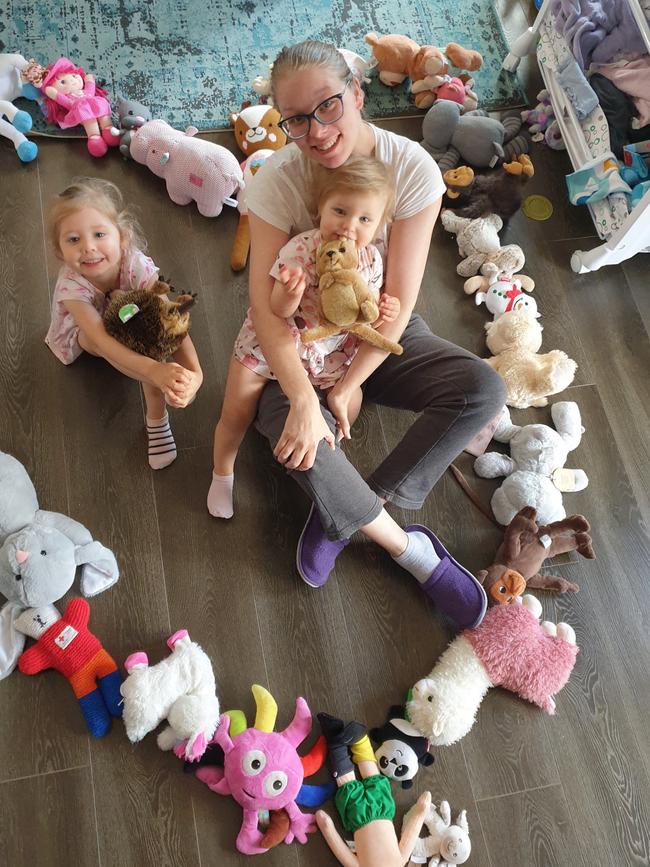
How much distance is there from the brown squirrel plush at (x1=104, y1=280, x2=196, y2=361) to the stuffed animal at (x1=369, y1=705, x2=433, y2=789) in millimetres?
870

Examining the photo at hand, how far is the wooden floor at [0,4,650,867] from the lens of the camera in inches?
54.5

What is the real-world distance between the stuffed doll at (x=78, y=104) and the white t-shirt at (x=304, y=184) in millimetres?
835

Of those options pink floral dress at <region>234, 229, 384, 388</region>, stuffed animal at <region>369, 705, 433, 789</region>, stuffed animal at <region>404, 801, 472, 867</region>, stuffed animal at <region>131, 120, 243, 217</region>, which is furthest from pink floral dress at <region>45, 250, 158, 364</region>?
stuffed animal at <region>404, 801, 472, 867</region>

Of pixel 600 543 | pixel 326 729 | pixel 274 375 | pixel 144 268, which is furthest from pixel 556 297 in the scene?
pixel 326 729

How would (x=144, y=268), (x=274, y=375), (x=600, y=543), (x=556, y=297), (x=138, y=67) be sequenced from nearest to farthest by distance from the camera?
(x=274, y=375)
(x=144, y=268)
(x=600, y=543)
(x=556, y=297)
(x=138, y=67)

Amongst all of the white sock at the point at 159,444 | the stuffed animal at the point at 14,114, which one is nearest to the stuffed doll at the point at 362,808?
the white sock at the point at 159,444

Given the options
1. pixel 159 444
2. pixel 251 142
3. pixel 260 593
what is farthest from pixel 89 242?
pixel 260 593

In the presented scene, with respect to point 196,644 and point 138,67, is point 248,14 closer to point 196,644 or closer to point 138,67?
point 138,67

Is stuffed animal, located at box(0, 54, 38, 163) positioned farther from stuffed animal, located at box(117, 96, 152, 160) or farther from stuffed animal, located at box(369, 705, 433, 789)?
stuffed animal, located at box(369, 705, 433, 789)

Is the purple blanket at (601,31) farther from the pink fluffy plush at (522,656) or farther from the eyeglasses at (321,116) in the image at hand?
the pink fluffy plush at (522,656)

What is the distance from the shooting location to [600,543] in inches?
66.3

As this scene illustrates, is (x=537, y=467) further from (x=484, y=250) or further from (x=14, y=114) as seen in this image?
(x=14, y=114)

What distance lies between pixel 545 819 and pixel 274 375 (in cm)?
100

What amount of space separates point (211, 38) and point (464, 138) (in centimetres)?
81
